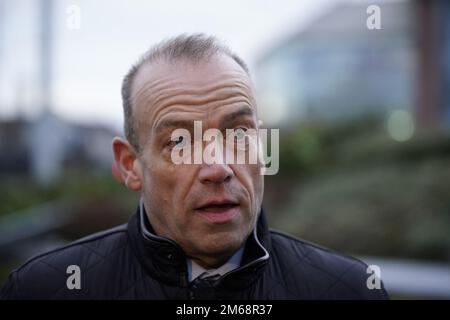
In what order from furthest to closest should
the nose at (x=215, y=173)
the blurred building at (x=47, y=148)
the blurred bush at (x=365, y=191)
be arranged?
the blurred building at (x=47, y=148) → the blurred bush at (x=365, y=191) → the nose at (x=215, y=173)

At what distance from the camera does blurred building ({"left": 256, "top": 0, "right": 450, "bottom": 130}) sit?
13.2m

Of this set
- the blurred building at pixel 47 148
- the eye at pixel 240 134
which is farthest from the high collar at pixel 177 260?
the blurred building at pixel 47 148

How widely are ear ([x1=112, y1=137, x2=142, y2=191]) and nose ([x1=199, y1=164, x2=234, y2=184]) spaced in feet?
1.10

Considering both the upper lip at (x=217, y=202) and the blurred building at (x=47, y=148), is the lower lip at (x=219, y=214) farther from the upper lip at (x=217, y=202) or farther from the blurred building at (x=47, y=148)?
the blurred building at (x=47, y=148)

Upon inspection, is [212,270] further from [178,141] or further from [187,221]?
[178,141]

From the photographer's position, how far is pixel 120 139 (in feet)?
7.15

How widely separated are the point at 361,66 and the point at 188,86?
892 inches

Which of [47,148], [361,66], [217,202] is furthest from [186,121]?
[361,66]

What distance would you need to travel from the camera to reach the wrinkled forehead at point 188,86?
195 cm

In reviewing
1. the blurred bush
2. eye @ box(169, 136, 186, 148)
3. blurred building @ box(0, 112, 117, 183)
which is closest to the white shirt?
eye @ box(169, 136, 186, 148)

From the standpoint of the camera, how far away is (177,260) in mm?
1956

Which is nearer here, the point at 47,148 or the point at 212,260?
the point at 212,260

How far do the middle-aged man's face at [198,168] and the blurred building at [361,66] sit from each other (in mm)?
1285

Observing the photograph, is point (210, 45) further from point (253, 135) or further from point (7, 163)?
point (7, 163)
